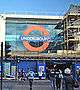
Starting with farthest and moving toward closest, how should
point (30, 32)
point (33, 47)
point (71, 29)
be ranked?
point (71, 29), point (30, 32), point (33, 47)

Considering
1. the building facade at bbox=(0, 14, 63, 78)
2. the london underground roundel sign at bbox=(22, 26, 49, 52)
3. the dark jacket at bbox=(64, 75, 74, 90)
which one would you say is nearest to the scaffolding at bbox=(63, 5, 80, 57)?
the building facade at bbox=(0, 14, 63, 78)

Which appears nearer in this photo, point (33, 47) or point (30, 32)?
point (33, 47)

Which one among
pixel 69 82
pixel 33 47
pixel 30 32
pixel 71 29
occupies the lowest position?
pixel 69 82

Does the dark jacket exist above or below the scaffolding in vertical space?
below

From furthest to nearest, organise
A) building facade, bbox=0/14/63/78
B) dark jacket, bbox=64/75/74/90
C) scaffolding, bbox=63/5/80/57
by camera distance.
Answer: building facade, bbox=0/14/63/78, scaffolding, bbox=63/5/80/57, dark jacket, bbox=64/75/74/90

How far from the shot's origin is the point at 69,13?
6284 centimetres

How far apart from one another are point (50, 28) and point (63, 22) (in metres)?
2.56

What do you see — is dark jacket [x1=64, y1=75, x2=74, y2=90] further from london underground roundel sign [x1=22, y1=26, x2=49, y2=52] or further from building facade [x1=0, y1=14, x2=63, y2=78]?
london underground roundel sign [x1=22, y1=26, x2=49, y2=52]

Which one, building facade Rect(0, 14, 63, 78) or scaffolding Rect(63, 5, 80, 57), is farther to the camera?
building facade Rect(0, 14, 63, 78)

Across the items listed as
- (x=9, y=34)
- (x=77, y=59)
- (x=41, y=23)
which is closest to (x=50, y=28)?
(x=41, y=23)

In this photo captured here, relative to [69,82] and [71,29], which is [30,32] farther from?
[69,82]

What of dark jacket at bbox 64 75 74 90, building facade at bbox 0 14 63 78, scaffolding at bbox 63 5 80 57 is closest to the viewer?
dark jacket at bbox 64 75 74 90

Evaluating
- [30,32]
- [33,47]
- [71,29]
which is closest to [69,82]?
[33,47]

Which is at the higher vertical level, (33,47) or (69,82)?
(33,47)
